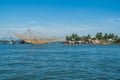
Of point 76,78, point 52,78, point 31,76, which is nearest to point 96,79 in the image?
point 76,78

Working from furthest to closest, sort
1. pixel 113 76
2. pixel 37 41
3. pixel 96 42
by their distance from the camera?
pixel 96 42
pixel 37 41
pixel 113 76

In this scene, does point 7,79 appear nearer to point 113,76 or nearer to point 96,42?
point 113,76

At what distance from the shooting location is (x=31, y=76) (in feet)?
67.9

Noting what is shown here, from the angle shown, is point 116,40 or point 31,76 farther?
point 116,40

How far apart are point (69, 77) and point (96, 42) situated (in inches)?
7068

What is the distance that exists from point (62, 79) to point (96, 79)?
2802 mm

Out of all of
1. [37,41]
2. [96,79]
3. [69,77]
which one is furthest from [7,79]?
[37,41]

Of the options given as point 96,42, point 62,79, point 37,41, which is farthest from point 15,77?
point 96,42

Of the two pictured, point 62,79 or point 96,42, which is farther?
point 96,42

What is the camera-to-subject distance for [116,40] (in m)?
200

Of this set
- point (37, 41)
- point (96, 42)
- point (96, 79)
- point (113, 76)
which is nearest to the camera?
point (96, 79)

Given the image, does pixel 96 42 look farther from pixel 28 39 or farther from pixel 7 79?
pixel 7 79

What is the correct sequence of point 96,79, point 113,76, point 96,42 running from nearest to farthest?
point 96,79 < point 113,76 < point 96,42

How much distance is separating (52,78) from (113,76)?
5.39m
